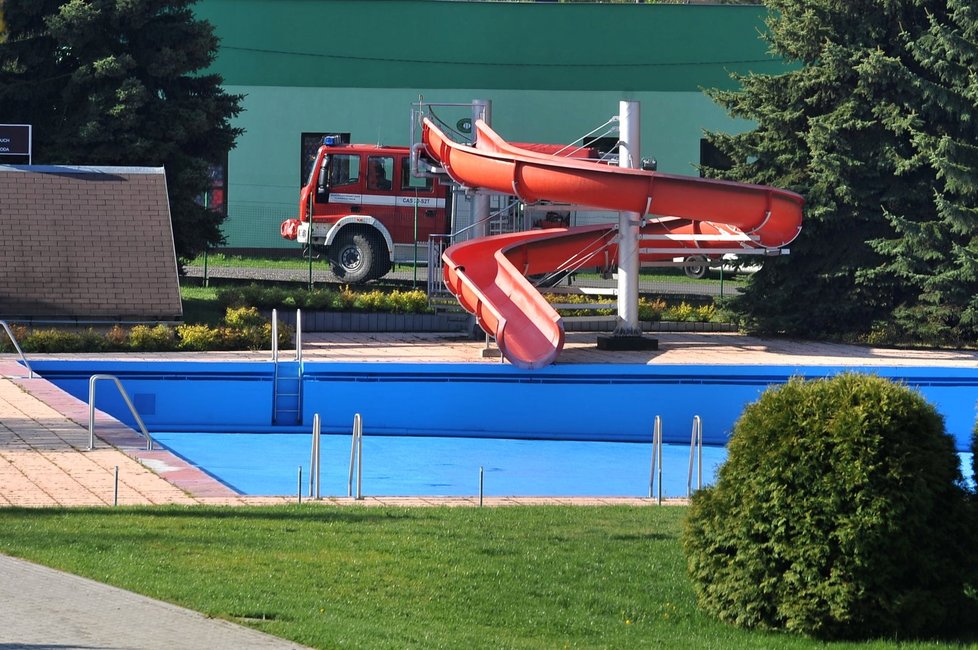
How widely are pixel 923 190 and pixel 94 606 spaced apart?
20.4 meters

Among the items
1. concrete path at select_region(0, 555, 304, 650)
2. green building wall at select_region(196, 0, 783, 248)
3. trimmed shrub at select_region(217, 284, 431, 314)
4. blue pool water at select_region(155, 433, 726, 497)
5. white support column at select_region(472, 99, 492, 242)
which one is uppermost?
green building wall at select_region(196, 0, 783, 248)

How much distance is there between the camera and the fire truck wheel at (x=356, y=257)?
28359 mm

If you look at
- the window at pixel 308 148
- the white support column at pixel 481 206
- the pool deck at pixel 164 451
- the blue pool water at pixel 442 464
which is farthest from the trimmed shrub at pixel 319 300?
the window at pixel 308 148

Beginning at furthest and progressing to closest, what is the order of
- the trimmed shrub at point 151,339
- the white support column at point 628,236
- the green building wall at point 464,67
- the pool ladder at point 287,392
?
the green building wall at point 464,67 → the white support column at point 628,236 → the trimmed shrub at point 151,339 → the pool ladder at point 287,392

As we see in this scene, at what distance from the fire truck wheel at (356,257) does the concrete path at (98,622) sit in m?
20.9

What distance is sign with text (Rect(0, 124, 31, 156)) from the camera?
23922 mm

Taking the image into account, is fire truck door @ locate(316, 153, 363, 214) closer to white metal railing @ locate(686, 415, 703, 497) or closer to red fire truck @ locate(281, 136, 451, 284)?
red fire truck @ locate(281, 136, 451, 284)

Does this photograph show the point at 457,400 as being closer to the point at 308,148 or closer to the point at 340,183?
the point at 340,183

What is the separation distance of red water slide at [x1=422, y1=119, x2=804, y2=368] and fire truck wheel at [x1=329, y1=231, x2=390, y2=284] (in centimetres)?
510

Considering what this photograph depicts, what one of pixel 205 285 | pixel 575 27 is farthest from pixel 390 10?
pixel 205 285

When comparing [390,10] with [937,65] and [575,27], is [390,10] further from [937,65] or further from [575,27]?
[937,65]

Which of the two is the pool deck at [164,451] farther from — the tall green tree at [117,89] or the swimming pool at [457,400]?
the tall green tree at [117,89]

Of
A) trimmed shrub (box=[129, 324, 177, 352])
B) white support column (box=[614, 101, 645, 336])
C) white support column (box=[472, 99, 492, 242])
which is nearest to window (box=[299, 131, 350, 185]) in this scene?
white support column (box=[472, 99, 492, 242])

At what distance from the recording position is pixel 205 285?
27797 millimetres
